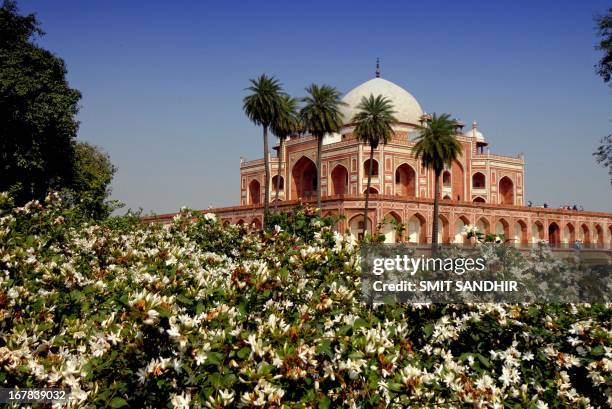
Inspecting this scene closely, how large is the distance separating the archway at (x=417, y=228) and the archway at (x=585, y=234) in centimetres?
1770

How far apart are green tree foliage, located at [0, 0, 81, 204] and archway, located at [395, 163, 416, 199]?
25.8m

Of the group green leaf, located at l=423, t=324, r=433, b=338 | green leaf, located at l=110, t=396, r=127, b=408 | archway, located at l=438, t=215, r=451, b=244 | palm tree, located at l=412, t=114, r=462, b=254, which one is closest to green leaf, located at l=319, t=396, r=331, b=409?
green leaf, located at l=110, t=396, r=127, b=408

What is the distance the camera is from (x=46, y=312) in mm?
3781

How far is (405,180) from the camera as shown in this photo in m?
44.0

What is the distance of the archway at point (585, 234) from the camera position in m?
47.4

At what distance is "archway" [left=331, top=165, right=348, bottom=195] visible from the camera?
43000 mm

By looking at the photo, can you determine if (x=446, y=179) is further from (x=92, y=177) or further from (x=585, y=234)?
(x=92, y=177)

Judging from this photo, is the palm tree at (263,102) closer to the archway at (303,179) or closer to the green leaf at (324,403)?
the archway at (303,179)

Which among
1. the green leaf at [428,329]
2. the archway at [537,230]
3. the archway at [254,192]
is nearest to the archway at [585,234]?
the archway at [537,230]

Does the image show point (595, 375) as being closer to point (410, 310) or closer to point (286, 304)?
point (410, 310)

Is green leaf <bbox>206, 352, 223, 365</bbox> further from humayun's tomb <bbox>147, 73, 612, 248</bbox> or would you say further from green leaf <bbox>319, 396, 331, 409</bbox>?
humayun's tomb <bbox>147, 73, 612, 248</bbox>

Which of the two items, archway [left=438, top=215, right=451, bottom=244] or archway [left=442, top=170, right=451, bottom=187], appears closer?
archway [left=438, top=215, right=451, bottom=244]

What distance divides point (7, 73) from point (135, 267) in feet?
63.4

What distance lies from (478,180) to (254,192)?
64.5ft
